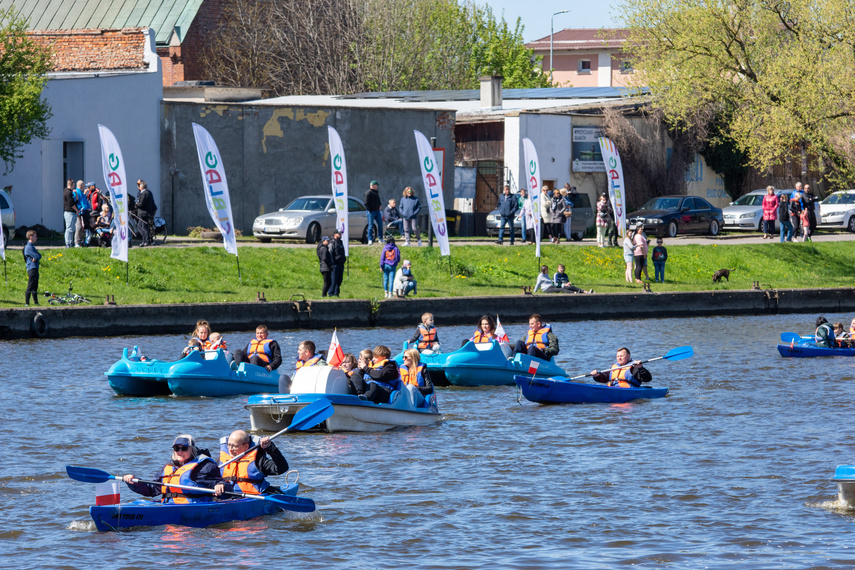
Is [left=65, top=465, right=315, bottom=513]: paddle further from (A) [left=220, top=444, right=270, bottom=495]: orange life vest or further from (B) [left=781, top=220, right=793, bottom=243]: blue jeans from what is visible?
(B) [left=781, top=220, right=793, bottom=243]: blue jeans

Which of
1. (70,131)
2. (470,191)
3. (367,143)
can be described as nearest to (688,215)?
(470,191)

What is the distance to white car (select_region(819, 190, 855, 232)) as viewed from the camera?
4653 centimetres

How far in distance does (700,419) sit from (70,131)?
24653 millimetres

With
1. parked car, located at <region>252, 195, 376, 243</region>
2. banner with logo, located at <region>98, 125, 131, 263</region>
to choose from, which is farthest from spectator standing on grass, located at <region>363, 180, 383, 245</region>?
banner with logo, located at <region>98, 125, 131, 263</region>

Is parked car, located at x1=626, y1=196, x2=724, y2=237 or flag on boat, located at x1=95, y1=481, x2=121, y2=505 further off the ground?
parked car, located at x1=626, y1=196, x2=724, y2=237

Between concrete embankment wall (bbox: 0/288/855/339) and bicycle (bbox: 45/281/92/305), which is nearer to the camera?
concrete embankment wall (bbox: 0/288/855/339)

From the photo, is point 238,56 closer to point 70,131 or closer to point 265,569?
point 70,131

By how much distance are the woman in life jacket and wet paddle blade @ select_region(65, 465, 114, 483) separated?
37cm

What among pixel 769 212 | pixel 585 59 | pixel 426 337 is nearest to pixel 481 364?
pixel 426 337

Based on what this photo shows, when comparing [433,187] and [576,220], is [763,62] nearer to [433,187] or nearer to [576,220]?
[576,220]

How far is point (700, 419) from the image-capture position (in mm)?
18719

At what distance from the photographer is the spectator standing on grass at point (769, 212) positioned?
4094 cm

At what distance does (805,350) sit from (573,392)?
7.48 m

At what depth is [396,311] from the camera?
29516mm
